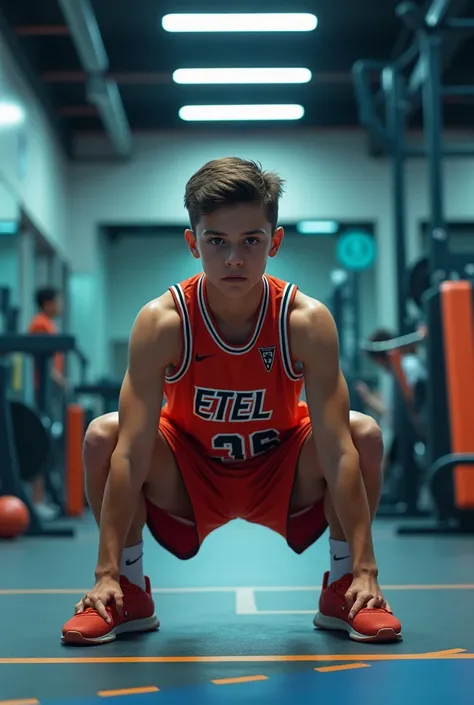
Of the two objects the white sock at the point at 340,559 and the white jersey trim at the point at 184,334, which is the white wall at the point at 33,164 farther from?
the white sock at the point at 340,559

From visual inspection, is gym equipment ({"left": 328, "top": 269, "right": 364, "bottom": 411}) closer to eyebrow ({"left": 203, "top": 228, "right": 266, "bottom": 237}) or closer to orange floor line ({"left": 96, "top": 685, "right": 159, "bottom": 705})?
eyebrow ({"left": 203, "top": 228, "right": 266, "bottom": 237})

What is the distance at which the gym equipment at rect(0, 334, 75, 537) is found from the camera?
4188 millimetres

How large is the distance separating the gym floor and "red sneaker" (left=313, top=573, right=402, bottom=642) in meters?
0.03

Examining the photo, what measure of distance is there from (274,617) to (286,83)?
8.68 m

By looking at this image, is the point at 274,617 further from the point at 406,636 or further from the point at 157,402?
the point at 157,402

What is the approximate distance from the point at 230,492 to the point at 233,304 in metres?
0.40

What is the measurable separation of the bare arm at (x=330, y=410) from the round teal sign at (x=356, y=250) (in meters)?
9.06

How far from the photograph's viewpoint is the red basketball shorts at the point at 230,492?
1951 mm

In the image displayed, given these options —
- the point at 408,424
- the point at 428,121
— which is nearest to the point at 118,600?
the point at 428,121

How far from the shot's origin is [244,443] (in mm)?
1940

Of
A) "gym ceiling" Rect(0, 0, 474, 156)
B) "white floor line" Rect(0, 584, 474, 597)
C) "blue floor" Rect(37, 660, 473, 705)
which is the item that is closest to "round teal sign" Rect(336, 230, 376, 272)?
"gym ceiling" Rect(0, 0, 474, 156)

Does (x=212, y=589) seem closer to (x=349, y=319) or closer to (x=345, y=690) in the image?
(x=345, y=690)

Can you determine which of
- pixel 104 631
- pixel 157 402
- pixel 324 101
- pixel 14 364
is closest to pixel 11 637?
pixel 104 631

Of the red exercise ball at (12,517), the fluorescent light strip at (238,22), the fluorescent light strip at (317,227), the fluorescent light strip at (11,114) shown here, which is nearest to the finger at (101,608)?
the red exercise ball at (12,517)
